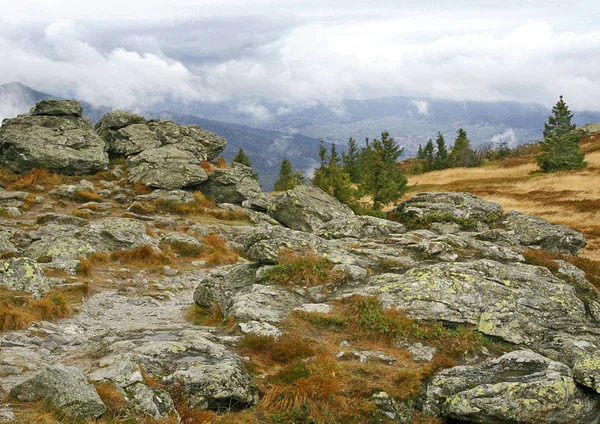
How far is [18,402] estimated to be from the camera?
6.74 metres

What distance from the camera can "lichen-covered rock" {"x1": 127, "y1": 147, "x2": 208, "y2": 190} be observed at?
34844 mm

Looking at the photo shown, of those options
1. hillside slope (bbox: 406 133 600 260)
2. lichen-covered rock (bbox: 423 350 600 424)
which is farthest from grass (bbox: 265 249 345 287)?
hillside slope (bbox: 406 133 600 260)

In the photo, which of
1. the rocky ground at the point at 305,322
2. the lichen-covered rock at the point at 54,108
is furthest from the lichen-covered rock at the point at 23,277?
the lichen-covered rock at the point at 54,108

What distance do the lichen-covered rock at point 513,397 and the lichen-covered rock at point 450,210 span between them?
1288 centimetres

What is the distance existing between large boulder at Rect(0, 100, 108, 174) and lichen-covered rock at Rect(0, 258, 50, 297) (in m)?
22.0

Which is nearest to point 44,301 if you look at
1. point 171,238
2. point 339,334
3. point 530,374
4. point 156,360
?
point 156,360

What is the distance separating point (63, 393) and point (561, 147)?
102838mm

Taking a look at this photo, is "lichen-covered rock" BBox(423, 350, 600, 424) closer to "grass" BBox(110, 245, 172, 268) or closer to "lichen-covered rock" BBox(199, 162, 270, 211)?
"grass" BBox(110, 245, 172, 268)

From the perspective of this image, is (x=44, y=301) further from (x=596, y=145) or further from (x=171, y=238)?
(x=596, y=145)

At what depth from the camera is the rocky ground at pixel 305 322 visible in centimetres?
813

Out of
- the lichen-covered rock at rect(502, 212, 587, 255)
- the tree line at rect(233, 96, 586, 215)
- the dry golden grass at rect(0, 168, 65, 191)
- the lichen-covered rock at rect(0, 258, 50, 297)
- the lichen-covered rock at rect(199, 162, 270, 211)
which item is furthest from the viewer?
the tree line at rect(233, 96, 586, 215)

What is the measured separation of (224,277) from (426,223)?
10795 millimetres

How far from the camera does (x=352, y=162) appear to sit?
114 m

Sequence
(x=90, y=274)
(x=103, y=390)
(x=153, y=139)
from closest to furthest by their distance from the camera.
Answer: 1. (x=103, y=390)
2. (x=90, y=274)
3. (x=153, y=139)
